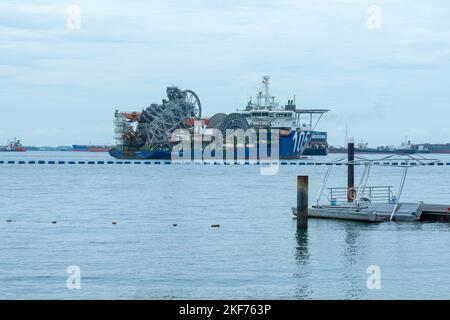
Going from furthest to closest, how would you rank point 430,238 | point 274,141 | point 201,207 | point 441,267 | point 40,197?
1. point 274,141
2. point 40,197
3. point 201,207
4. point 430,238
5. point 441,267

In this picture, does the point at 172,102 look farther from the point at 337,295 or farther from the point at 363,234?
the point at 337,295

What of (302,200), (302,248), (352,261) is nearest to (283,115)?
(302,200)

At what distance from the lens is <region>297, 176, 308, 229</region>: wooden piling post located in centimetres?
3738

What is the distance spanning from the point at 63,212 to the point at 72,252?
67.9 feet

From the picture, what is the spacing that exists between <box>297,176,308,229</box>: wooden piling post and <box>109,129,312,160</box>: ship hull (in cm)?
13195

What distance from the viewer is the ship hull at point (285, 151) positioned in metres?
174

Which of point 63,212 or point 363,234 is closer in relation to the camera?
point 363,234

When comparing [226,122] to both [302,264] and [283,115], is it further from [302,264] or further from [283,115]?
[302,264]

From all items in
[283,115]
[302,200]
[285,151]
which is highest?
[283,115]

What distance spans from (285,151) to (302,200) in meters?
139

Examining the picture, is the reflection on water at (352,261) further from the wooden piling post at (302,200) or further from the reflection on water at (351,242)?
the wooden piling post at (302,200)

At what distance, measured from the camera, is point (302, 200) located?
37.8m

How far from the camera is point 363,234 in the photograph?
38875 millimetres
